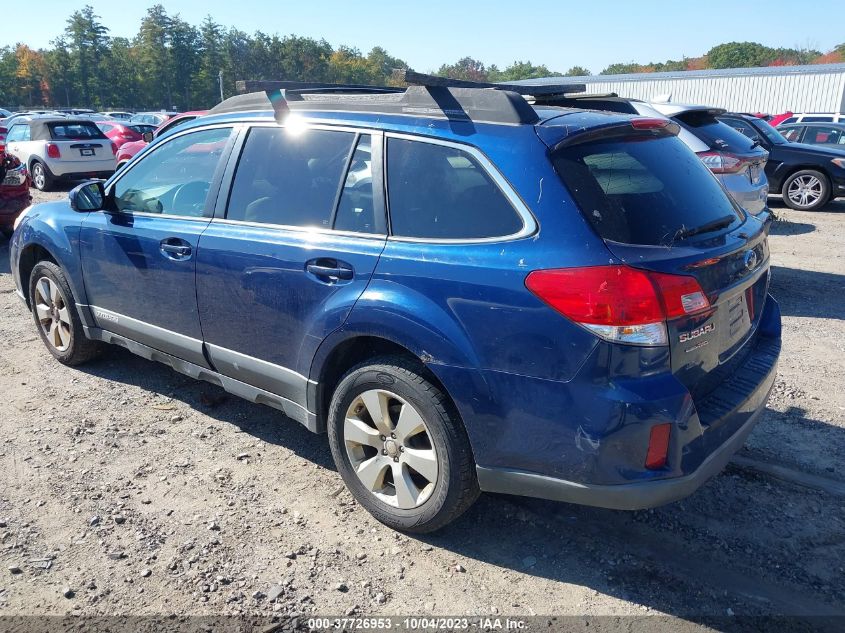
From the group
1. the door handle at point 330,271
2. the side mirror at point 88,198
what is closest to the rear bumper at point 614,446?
the door handle at point 330,271

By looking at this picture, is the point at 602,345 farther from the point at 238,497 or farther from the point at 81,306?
the point at 81,306

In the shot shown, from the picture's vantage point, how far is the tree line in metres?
77.7

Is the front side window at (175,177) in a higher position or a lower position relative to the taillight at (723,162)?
higher

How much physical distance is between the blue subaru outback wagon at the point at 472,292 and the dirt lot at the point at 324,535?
0.36 meters

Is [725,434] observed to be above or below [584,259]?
below

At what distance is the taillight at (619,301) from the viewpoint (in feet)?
8.21

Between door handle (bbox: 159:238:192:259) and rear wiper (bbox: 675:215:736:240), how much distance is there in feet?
8.53

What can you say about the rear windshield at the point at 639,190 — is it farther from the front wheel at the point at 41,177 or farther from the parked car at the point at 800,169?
the front wheel at the point at 41,177

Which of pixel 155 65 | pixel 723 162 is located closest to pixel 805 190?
pixel 723 162

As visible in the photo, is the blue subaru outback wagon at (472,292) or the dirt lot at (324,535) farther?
the dirt lot at (324,535)

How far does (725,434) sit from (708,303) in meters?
0.58

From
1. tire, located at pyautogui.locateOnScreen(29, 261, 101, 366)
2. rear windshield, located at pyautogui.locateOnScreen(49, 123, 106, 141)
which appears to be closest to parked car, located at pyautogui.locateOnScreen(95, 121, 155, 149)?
rear windshield, located at pyautogui.locateOnScreen(49, 123, 106, 141)

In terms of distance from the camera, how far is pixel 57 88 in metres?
78.2

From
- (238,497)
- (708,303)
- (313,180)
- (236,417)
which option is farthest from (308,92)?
(708,303)
